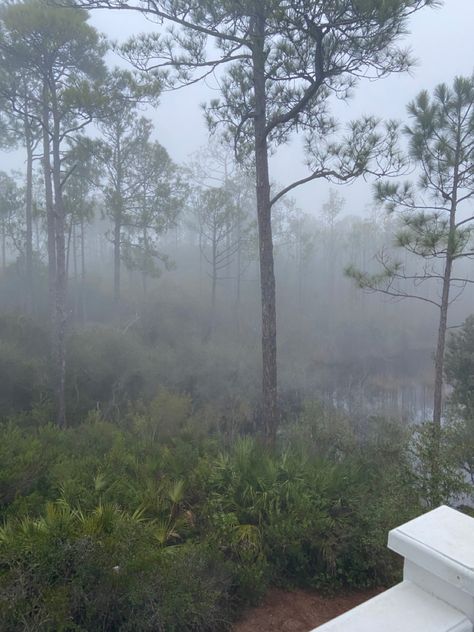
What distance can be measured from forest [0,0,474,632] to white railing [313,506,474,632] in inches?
105

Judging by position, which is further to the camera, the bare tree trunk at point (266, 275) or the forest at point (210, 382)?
the bare tree trunk at point (266, 275)

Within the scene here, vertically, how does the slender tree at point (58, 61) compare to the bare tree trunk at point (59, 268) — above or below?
above

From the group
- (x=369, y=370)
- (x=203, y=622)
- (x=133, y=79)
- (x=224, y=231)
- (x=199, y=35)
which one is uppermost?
(x=133, y=79)

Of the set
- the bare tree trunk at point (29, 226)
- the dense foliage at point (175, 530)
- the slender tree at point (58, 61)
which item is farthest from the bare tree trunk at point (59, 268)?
the bare tree trunk at point (29, 226)

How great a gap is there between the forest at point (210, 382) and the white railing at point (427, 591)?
2658 mm

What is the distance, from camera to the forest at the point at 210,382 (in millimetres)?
4215

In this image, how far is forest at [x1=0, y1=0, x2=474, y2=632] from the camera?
4215 millimetres

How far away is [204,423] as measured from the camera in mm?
13031

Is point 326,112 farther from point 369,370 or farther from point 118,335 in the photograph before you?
point 369,370

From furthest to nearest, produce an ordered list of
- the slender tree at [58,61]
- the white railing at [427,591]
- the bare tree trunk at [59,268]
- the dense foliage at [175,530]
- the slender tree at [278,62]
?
the slender tree at [58,61]
the bare tree trunk at [59,268]
the slender tree at [278,62]
the dense foliage at [175,530]
the white railing at [427,591]

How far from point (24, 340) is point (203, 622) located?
14.0 meters

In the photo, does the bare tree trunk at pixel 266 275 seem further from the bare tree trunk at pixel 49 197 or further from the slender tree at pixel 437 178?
the bare tree trunk at pixel 49 197

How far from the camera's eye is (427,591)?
1537 millimetres

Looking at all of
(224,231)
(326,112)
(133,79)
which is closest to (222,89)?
(326,112)
